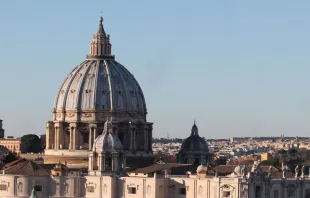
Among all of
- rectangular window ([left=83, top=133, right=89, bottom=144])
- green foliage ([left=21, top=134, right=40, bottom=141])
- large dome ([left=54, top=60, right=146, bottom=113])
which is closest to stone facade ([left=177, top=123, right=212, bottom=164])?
large dome ([left=54, top=60, right=146, bottom=113])

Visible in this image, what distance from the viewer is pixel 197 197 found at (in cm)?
11188

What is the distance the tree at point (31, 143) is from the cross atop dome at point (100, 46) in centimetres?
4029

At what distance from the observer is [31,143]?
583 ft

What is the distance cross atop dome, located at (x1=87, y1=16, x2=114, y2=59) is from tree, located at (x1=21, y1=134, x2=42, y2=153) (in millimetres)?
40289

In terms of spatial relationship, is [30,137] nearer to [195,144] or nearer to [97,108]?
[195,144]

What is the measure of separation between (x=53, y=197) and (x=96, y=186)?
3827 mm

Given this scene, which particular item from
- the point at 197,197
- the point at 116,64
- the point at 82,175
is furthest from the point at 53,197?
the point at 116,64

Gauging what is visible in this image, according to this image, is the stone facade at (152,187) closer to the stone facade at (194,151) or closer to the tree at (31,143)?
the stone facade at (194,151)

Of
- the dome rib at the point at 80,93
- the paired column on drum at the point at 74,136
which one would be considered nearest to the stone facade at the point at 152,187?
the paired column on drum at the point at 74,136

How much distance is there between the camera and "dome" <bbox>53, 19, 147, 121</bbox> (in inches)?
5217

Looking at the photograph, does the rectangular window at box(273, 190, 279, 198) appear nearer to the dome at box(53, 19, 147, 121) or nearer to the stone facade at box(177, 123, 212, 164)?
the stone facade at box(177, 123, 212, 164)

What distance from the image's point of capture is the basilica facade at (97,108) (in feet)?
432

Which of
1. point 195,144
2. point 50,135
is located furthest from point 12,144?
point 195,144

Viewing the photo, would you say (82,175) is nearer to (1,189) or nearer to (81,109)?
(1,189)
